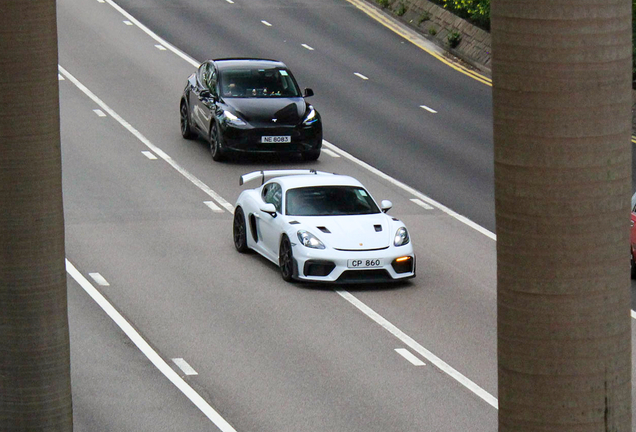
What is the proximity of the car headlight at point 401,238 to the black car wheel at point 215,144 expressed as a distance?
7797 millimetres

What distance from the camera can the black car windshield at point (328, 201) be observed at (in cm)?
1694

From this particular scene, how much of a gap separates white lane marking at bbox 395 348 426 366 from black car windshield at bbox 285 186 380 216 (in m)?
3.61

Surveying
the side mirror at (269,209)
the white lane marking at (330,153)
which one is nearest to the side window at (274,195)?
the side mirror at (269,209)

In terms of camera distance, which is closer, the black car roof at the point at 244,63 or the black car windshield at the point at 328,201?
the black car windshield at the point at 328,201

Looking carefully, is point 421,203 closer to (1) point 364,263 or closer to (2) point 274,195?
(2) point 274,195

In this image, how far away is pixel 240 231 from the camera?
18.0 m

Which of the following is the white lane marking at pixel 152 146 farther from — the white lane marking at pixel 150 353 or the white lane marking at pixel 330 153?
the white lane marking at pixel 150 353

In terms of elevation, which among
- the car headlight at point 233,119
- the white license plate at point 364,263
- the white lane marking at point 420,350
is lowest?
the white lane marking at point 420,350

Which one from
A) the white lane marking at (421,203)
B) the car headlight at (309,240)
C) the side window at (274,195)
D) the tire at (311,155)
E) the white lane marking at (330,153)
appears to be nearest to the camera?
the car headlight at (309,240)

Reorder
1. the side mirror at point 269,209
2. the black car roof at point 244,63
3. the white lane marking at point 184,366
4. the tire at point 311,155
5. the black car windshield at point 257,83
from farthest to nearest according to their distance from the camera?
the black car roof at point 244,63 → the black car windshield at point 257,83 → the tire at point 311,155 → the side mirror at point 269,209 → the white lane marking at point 184,366

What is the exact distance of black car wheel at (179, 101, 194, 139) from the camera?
25453 millimetres

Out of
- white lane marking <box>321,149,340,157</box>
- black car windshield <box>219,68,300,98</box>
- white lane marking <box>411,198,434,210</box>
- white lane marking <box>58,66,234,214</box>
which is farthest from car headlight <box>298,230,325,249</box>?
white lane marking <box>321,149,340,157</box>

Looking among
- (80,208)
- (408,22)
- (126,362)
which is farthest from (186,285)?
(408,22)

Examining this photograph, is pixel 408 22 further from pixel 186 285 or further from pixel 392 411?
pixel 392 411
